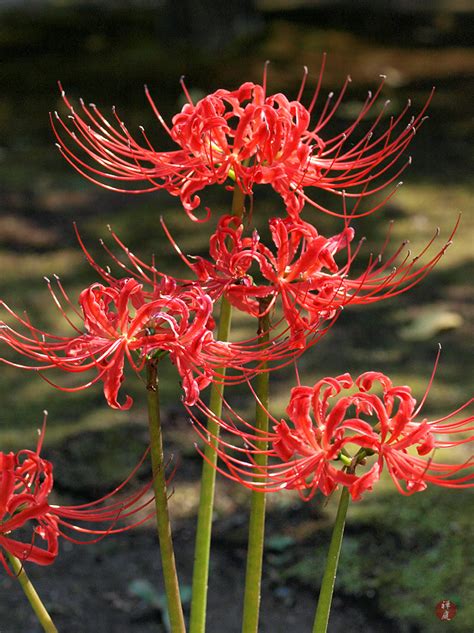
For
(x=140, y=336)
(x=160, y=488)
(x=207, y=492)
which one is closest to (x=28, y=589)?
(x=160, y=488)

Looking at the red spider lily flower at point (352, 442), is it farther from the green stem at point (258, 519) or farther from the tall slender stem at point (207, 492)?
the tall slender stem at point (207, 492)

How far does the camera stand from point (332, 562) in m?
1.80

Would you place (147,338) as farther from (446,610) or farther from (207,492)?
(446,610)

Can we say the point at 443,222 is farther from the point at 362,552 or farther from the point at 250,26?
the point at 250,26

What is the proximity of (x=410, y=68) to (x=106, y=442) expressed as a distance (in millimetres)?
5300

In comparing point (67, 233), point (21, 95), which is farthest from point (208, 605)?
point (21, 95)

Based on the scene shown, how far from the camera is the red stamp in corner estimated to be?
2.86 meters

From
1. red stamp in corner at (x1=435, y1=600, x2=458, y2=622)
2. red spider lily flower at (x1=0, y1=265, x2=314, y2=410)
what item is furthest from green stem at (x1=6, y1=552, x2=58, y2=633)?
red stamp in corner at (x1=435, y1=600, x2=458, y2=622)

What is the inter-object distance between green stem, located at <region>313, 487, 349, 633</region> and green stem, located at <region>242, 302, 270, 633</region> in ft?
0.52

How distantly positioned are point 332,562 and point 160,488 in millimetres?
312

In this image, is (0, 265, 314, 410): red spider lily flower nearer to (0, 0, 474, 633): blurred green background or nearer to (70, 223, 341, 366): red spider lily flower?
(70, 223, 341, 366): red spider lily flower

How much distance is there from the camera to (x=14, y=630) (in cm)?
303

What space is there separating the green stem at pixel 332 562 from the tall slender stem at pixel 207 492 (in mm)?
285

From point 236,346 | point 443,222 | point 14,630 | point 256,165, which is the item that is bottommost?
point 14,630
